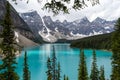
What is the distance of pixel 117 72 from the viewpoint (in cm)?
3431

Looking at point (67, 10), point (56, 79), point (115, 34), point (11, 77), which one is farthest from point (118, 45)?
point (56, 79)

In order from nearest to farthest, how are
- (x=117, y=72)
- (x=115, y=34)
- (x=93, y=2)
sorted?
(x=93, y=2)
(x=117, y=72)
(x=115, y=34)

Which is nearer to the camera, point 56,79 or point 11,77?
point 11,77

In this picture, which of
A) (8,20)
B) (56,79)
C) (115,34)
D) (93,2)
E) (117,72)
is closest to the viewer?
(93,2)

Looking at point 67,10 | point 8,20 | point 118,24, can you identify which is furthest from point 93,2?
point 118,24

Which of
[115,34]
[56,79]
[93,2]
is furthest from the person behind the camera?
[56,79]

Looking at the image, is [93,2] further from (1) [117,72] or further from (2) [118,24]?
(2) [118,24]

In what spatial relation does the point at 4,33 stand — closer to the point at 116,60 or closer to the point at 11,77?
the point at 11,77

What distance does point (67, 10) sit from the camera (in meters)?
11.6

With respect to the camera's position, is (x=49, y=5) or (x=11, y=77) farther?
(x=11, y=77)

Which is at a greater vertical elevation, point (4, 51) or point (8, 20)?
point (8, 20)

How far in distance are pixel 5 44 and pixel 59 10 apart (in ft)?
30.0

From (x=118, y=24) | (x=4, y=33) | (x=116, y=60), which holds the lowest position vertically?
(x=116, y=60)

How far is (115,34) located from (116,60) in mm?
3621
